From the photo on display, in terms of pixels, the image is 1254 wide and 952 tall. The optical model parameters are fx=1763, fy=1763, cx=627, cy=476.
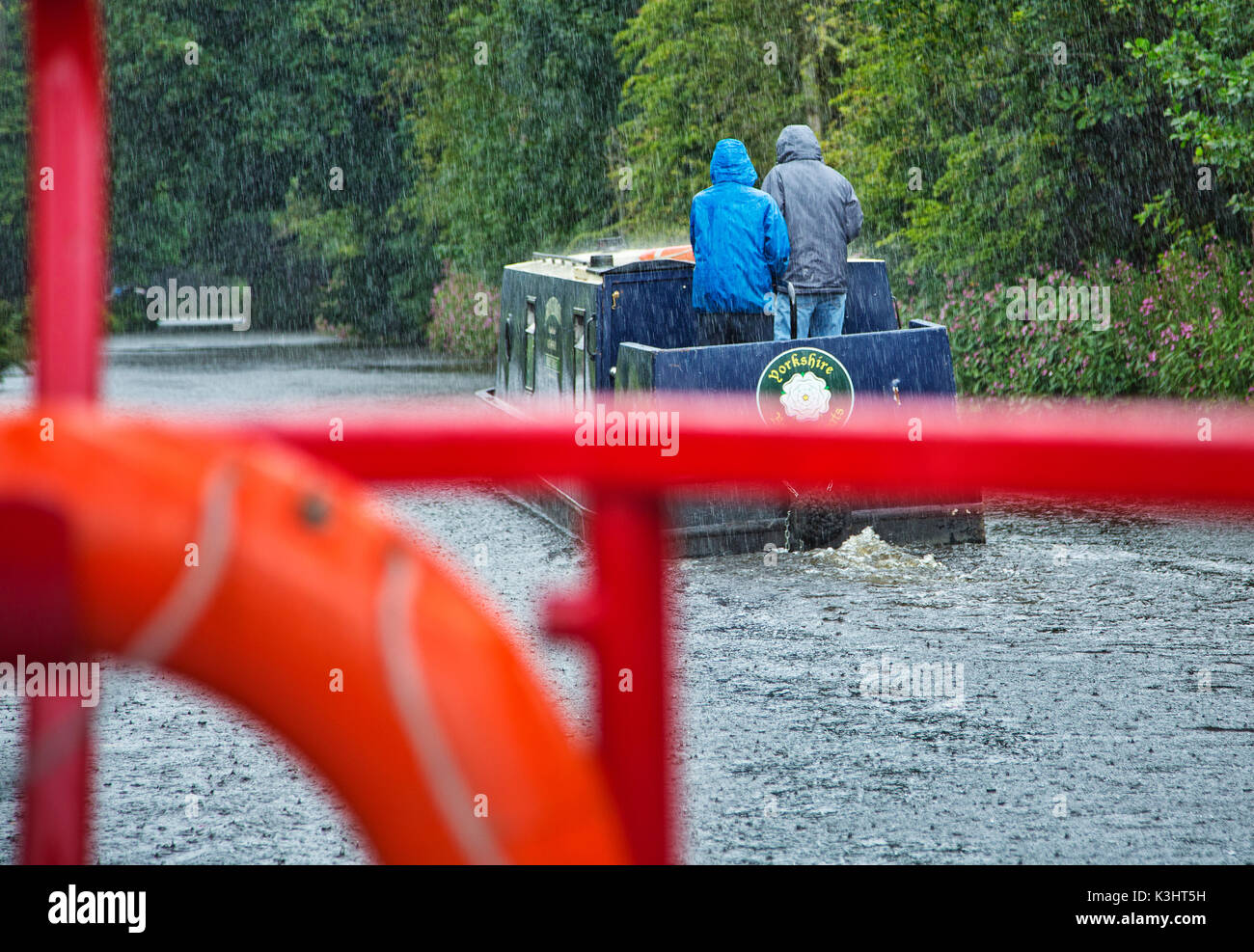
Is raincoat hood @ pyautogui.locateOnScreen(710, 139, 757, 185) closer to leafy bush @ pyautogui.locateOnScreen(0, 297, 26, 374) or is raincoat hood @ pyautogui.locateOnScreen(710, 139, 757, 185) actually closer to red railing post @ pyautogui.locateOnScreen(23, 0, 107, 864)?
red railing post @ pyautogui.locateOnScreen(23, 0, 107, 864)

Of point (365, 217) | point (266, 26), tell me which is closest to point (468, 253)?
point (365, 217)

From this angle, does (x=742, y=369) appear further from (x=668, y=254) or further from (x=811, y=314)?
(x=668, y=254)

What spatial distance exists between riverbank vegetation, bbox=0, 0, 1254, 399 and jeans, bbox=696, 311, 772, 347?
417 centimetres

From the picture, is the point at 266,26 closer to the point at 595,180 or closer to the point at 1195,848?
the point at 595,180

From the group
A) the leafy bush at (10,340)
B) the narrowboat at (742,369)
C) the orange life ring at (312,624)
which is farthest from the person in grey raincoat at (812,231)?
the leafy bush at (10,340)

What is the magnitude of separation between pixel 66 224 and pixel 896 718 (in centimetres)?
496

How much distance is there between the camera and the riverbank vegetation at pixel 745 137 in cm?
1565

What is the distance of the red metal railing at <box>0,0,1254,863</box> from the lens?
1836 mm

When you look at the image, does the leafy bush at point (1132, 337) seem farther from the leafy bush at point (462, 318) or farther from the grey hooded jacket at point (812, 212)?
the leafy bush at point (462, 318)

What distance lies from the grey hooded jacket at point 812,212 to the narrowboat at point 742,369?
17.1 inches

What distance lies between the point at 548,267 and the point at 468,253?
21.7 meters

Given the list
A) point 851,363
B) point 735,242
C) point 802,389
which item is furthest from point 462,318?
point 802,389

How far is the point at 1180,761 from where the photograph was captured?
5816 millimetres

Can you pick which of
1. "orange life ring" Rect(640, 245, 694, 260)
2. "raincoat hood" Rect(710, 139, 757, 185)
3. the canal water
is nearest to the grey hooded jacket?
"raincoat hood" Rect(710, 139, 757, 185)
